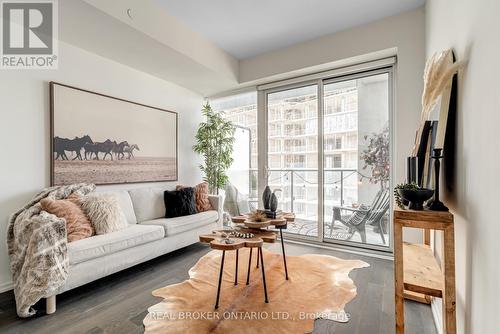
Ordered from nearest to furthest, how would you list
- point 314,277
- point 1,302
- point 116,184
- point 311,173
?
point 1,302
point 314,277
point 116,184
point 311,173

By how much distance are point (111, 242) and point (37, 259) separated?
0.54 meters

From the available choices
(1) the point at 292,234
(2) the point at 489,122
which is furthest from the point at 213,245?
(1) the point at 292,234

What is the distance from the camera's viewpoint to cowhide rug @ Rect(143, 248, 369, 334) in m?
1.69

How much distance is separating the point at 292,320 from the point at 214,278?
954 millimetres

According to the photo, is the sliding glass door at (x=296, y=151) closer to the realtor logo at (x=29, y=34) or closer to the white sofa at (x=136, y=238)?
the white sofa at (x=136, y=238)

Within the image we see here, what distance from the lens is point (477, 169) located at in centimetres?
102

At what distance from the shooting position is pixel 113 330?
1.68 metres

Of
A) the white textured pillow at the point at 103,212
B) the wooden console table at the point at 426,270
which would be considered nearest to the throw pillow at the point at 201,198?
the white textured pillow at the point at 103,212

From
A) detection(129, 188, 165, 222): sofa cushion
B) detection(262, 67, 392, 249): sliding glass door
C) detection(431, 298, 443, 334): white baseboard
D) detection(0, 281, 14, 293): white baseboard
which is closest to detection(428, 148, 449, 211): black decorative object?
detection(431, 298, 443, 334): white baseboard

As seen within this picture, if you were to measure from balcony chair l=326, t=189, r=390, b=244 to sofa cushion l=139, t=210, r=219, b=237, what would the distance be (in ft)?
5.83

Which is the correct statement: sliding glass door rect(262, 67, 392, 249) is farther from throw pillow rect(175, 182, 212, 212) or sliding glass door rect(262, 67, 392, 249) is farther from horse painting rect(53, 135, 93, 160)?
horse painting rect(53, 135, 93, 160)

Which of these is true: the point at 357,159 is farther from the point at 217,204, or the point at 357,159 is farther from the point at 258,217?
the point at 217,204

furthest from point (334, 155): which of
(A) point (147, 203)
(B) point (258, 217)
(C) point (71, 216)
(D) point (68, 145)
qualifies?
(D) point (68, 145)

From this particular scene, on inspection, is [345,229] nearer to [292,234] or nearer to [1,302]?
[292,234]
